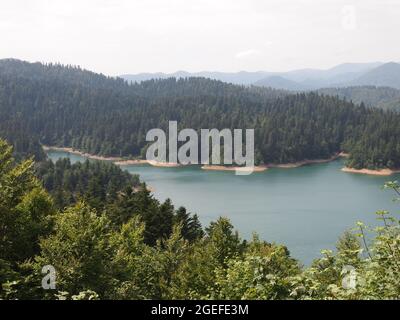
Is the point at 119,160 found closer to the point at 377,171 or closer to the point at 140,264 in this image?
the point at 377,171

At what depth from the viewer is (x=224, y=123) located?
14550 centimetres

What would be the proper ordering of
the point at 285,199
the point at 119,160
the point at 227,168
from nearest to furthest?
1. the point at 285,199
2. the point at 227,168
3. the point at 119,160

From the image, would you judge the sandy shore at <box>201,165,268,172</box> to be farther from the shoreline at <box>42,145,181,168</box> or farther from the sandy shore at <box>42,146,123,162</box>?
the sandy shore at <box>42,146,123,162</box>

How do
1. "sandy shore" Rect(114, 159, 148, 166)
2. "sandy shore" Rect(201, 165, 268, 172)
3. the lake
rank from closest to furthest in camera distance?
the lake → "sandy shore" Rect(201, 165, 268, 172) → "sandy shore" Rect(114, 159, 148, 166)

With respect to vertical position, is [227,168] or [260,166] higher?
[260,166]

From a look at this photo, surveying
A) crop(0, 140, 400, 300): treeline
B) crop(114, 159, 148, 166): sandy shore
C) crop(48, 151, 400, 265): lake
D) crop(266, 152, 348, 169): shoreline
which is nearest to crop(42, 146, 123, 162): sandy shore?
crop(114, 159, 148, 166): sandy shore

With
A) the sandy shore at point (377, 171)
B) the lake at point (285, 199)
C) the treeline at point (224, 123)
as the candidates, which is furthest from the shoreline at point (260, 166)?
the lake at point (285, 199)

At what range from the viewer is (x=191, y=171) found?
351 ft

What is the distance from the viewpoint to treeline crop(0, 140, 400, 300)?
20.1 ft

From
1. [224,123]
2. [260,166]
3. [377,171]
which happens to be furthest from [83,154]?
[377,171]

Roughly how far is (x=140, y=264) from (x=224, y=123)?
12530 cm

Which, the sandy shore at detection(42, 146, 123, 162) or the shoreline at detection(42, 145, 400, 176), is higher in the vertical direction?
the sandy shore at detection(42, 146, 123, 162)

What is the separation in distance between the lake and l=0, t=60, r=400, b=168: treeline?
12.0m
